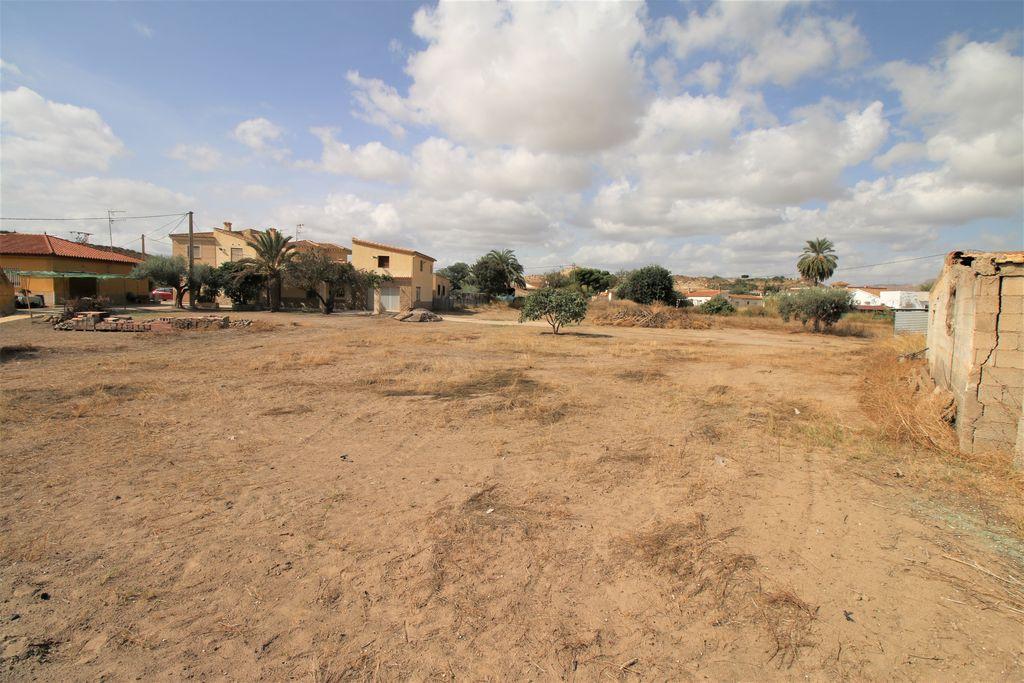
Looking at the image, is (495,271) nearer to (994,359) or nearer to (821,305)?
(821,305)

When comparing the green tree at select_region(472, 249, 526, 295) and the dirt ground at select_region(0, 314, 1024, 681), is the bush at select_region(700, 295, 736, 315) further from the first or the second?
the dirt ground at select_region(0, 314, 1024, 681)

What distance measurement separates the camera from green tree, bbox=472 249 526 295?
52062mm

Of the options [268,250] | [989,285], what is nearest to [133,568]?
[989,285]

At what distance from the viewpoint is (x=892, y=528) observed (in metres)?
4.64

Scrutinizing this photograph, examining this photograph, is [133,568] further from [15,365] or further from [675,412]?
[15,365]

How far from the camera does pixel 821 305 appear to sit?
107ft

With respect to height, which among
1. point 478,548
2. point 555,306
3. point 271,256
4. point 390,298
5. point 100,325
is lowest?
point 478,548

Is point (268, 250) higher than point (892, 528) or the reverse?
higher

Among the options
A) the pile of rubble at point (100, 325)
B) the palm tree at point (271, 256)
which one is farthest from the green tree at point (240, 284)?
the pile of rubble at point (100, 325)

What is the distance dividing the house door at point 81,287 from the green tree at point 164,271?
2.98 m

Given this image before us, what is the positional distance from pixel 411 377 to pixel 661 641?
9083 millimetres

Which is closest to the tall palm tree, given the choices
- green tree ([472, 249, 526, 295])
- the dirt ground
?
green tree ([472, 249, 526, 295])

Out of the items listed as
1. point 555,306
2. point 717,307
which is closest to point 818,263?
point 717,307

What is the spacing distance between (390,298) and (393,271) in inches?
98.6
